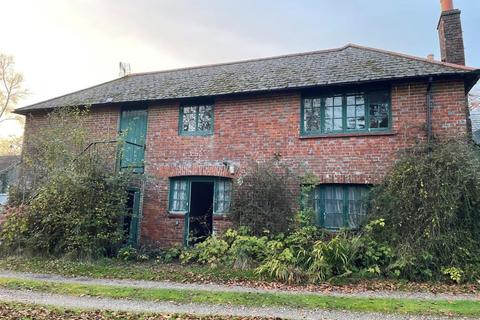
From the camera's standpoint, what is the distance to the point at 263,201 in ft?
35.2

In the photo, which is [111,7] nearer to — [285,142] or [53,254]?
[285,142]

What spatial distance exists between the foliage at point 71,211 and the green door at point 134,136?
169cm

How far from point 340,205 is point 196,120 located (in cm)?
592

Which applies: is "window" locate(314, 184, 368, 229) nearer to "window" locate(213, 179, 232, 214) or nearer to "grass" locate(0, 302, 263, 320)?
"window" locate(213, 179, 232, 214)

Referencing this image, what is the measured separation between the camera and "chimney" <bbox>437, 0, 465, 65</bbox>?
11.9m

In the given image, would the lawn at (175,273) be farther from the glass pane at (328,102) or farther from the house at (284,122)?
the glass pane at (328,102)

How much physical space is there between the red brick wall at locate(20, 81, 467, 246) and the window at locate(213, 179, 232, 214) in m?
0.37

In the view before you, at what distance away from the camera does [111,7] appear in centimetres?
1220

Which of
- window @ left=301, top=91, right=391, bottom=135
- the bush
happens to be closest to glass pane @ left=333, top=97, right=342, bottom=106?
window @ left=301, top=91, right=391, bottom=135

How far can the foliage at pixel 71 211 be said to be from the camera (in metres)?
10.7

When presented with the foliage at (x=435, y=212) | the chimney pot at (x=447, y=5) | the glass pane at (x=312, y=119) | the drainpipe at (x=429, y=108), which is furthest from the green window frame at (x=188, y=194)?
the chimney pot at (x=447, y=5)

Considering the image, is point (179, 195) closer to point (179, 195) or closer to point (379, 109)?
A: point (179, 195)

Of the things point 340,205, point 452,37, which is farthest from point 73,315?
point 452,37

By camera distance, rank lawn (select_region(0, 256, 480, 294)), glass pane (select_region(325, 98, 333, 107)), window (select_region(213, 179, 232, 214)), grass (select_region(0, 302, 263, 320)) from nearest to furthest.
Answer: grass (select_region(0, 302, 263, 320)) < lawn (select_region(0, 256, 480, 294)) < glass pane (select_region(325, 98, 333, 107)) < window (select_region(213, 179, 232, 214))
